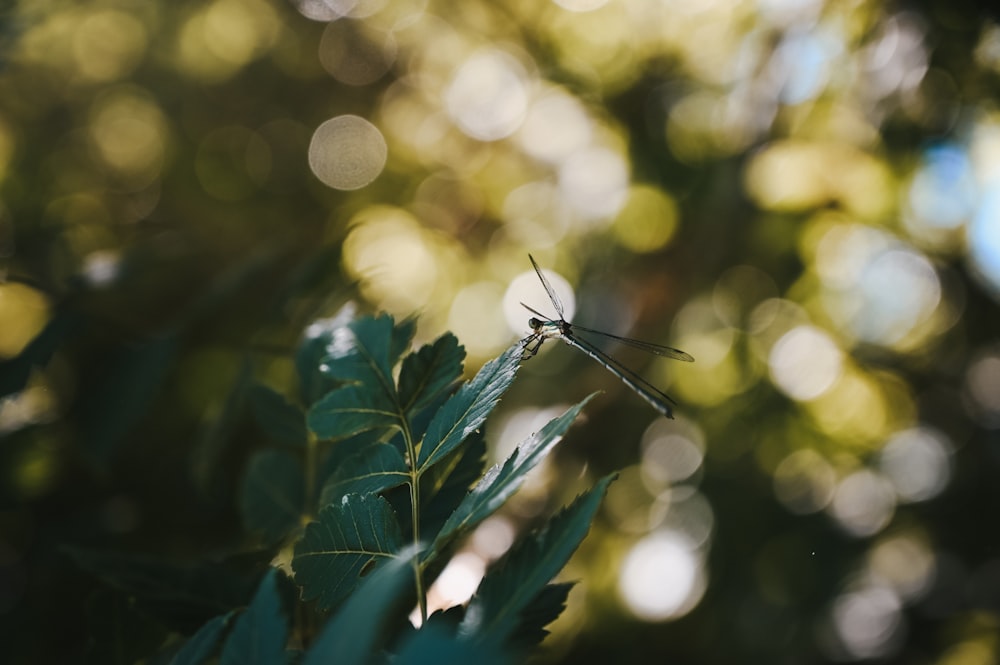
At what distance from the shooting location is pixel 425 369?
1.84 ft

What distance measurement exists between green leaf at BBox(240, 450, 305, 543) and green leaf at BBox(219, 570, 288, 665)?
0.93 ft

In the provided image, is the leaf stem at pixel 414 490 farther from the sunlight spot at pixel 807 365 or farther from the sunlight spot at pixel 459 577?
the sunlight spot at pixel 807 365

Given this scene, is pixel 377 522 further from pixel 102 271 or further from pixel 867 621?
pixel 867 621

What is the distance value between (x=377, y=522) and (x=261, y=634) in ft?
0.34

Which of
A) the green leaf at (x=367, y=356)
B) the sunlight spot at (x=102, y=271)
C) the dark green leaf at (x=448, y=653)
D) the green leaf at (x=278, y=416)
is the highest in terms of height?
the dark green leaf at (x=448, y=653)

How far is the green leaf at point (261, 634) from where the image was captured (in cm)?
40

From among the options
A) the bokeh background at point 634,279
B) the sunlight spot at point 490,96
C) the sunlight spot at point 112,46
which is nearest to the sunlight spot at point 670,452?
the bokeh background at point 634,279

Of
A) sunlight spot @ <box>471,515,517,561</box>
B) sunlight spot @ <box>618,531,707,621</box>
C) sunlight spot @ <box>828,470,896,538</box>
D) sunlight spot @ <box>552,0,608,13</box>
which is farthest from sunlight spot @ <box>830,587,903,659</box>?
sunlight spot @ <box>552,0,608,13</box>

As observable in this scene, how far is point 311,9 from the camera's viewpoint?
6.84 feet

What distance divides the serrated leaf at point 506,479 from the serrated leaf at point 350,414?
0.48ft

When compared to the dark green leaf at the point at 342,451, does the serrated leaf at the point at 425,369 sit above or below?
above

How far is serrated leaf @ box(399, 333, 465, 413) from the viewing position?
56 cm

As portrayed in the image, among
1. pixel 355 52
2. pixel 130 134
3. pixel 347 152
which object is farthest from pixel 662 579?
pixel 130 134

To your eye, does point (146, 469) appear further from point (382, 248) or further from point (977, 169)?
point (977, 169)
